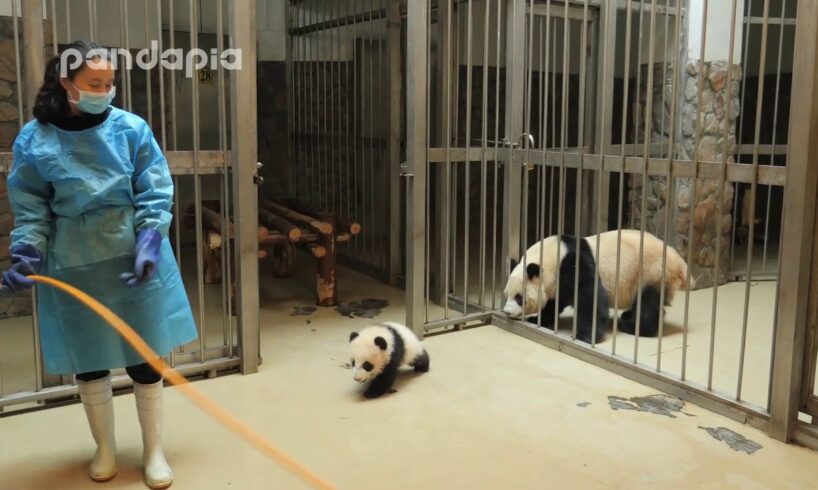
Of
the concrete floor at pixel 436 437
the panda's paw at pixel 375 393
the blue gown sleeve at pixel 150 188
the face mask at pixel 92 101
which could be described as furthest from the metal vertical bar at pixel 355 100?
the face mask at pixel 92 101

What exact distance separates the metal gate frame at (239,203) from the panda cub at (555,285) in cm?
160

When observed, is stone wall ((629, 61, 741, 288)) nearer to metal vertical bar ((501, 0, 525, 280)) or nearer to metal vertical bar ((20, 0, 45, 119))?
metal vertical bar ((501, 0, 525, 280))

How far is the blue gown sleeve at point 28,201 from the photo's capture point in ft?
8.23

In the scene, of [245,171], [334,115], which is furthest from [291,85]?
[245,171]

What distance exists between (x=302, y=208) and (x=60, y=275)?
3.32 m

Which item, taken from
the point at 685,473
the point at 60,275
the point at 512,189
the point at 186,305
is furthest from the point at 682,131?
the point at 60,275

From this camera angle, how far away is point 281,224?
528 cm

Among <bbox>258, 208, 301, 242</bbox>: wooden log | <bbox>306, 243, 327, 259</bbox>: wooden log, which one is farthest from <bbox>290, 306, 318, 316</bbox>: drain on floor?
<bbox>258, 208, 301, 242</bbox>: wooden log

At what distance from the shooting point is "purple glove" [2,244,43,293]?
2.41 m

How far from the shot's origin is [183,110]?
262 inches

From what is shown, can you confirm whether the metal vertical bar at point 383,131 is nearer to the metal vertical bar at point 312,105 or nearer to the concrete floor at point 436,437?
the metal vertical bar at point 312,105

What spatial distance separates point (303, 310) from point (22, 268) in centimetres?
277

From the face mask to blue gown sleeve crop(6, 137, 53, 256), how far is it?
236 millimetres

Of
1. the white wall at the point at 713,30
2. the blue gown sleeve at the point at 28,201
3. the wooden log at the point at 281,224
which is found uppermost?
the white wall at the point at 713,30
